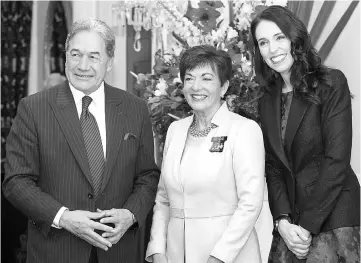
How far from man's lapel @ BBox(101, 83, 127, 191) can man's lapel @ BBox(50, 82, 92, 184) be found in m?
0.09

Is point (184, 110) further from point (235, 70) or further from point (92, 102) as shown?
point (92, 102)

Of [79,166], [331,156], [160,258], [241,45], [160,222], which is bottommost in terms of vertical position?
[160,258]

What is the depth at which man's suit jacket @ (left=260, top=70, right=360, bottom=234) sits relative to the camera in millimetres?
2170

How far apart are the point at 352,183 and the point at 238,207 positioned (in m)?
0.43

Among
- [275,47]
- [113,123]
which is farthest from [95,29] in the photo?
[275,47]

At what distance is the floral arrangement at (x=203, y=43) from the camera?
2836mm

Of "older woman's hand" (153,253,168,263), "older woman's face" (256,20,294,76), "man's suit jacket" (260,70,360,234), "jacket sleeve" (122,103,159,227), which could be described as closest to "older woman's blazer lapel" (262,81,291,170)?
"man's suit jacket" (260,70,360,234)

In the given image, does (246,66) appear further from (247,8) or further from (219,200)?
(219,200)

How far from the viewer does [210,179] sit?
2293 millimetres

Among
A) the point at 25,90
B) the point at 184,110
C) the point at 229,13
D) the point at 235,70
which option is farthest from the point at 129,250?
the point at 25,90

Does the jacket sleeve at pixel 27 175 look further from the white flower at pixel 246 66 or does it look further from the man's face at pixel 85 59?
the white flower at pixel 246 66

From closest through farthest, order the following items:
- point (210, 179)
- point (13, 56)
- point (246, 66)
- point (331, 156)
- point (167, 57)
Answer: point (331, 156) → point (210, 179) → point (246, 66) → point (167, 57) → point (13, 56)

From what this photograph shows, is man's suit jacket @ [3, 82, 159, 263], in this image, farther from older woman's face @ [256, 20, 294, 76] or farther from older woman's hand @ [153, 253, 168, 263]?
older woman's face @ [256, 20, 294, 76]

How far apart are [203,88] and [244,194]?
Result: 0.44 meters
